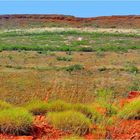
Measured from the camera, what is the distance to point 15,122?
9.02 metres

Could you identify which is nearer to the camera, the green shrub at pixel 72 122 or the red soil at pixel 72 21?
the green shrub at pixel 72 122

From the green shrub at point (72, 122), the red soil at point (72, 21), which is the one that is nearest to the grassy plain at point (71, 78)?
the green shrub at point (72, 122)

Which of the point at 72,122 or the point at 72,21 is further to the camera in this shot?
the point at 72,21

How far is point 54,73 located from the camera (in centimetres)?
3016

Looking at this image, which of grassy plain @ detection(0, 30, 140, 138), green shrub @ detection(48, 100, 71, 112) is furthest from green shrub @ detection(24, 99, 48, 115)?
green shrub @ detection(48, 100, 71, 112)

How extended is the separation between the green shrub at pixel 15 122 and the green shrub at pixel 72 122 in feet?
1.55

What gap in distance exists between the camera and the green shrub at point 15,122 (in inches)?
356

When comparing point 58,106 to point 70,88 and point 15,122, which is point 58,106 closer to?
point 15,122

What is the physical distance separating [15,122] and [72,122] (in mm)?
929

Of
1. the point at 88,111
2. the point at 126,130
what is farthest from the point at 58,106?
the point at 126,130

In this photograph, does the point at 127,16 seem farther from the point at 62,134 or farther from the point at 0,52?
the point at 62,134

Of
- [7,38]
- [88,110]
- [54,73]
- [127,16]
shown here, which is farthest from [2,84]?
[127,16]

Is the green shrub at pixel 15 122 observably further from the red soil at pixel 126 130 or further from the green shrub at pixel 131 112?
the green shrub at pixel 131 112

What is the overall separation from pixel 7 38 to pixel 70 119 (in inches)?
2130
